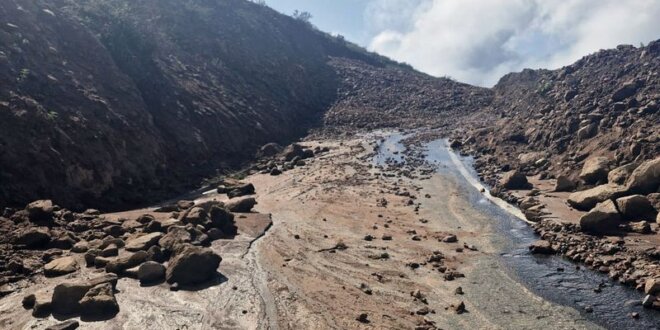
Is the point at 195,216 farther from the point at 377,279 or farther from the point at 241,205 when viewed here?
the point at 377,279

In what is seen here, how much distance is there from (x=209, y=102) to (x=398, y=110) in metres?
47.1

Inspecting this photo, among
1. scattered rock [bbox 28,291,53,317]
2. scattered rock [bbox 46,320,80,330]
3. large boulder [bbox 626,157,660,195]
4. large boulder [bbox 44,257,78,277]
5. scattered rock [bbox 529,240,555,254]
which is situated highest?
large boulder [bbox 626,157,660,195]

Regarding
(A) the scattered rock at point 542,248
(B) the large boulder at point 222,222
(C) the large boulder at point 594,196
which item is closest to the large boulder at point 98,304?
(B) the large boulder at point 222,222

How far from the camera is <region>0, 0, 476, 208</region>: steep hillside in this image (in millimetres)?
34375

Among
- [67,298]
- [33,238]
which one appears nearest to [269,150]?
[33,238]

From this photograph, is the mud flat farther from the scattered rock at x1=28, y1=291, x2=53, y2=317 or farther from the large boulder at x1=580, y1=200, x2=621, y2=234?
the large boulder at x1=580, y1=200, x2=621, y2=234

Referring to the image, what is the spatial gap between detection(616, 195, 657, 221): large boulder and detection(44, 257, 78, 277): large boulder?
29819mm

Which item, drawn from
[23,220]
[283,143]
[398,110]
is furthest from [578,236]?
[398,110]

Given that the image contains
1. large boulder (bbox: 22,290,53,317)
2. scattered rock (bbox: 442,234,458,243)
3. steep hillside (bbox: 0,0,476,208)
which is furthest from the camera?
steep hillside (bbox: 0,0,476,208)

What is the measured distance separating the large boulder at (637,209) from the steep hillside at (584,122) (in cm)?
794

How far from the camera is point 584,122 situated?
155ft

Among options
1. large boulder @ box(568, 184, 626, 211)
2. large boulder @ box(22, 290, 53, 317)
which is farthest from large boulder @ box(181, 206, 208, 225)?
large boulder @ box(568, 184, 626, 211)

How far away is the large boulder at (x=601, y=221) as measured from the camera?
94.5ft

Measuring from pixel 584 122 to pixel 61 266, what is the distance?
43977 mm
